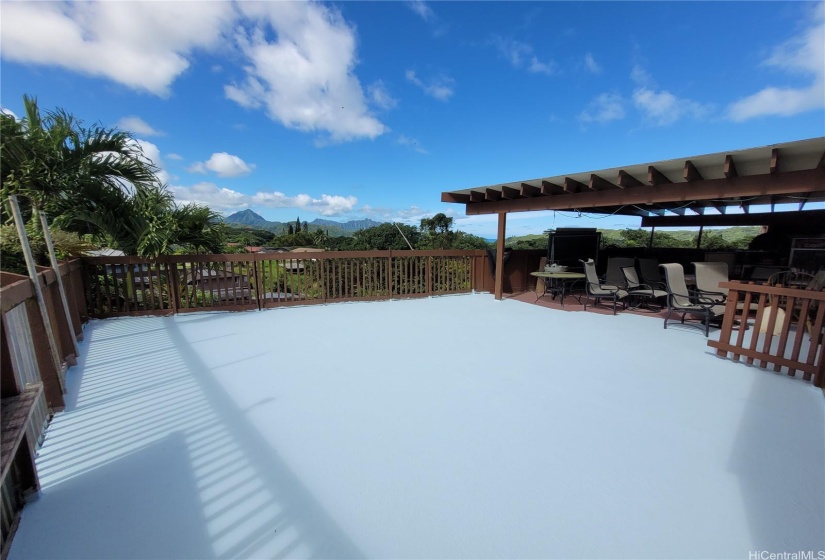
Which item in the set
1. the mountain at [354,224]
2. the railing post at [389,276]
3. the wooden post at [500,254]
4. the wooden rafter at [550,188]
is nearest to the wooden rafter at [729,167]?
the wooden rafter at [550,188]

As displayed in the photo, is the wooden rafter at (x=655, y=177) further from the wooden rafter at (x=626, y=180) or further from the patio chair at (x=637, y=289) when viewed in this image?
the patio chair at (x=637, y=289)

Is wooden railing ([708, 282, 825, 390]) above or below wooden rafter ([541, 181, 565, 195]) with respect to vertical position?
below

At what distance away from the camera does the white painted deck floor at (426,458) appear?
4.27 feet

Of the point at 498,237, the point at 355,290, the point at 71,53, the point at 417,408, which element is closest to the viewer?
the point at 417,408

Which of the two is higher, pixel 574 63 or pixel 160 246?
pixel 574 63

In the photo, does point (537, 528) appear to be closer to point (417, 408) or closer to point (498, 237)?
point (417, 408)

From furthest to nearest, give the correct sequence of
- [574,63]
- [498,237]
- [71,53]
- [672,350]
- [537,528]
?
[574,63] → [498,237] → [71,53] → [672,350] → [537,528]

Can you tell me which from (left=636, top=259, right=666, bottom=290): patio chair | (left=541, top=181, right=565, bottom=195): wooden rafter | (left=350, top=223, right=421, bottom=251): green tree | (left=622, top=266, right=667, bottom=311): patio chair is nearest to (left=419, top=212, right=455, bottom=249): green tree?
(left=350, top=223, right=421, bottom=251): green tree

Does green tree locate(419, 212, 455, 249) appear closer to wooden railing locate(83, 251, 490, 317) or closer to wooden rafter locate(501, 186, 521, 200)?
wooden railing locate(83, 251, 490, 317)

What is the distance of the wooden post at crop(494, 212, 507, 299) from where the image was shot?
693 cm

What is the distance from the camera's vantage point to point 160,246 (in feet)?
15.8

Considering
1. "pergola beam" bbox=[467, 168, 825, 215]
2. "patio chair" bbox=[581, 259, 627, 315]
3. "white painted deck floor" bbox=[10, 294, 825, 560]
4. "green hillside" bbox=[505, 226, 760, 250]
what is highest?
"pergola beam" bbox=[467, 168, 825, 215]

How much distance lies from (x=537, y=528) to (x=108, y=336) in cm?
510

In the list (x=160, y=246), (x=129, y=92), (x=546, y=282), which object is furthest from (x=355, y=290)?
(x=129, y=92)
